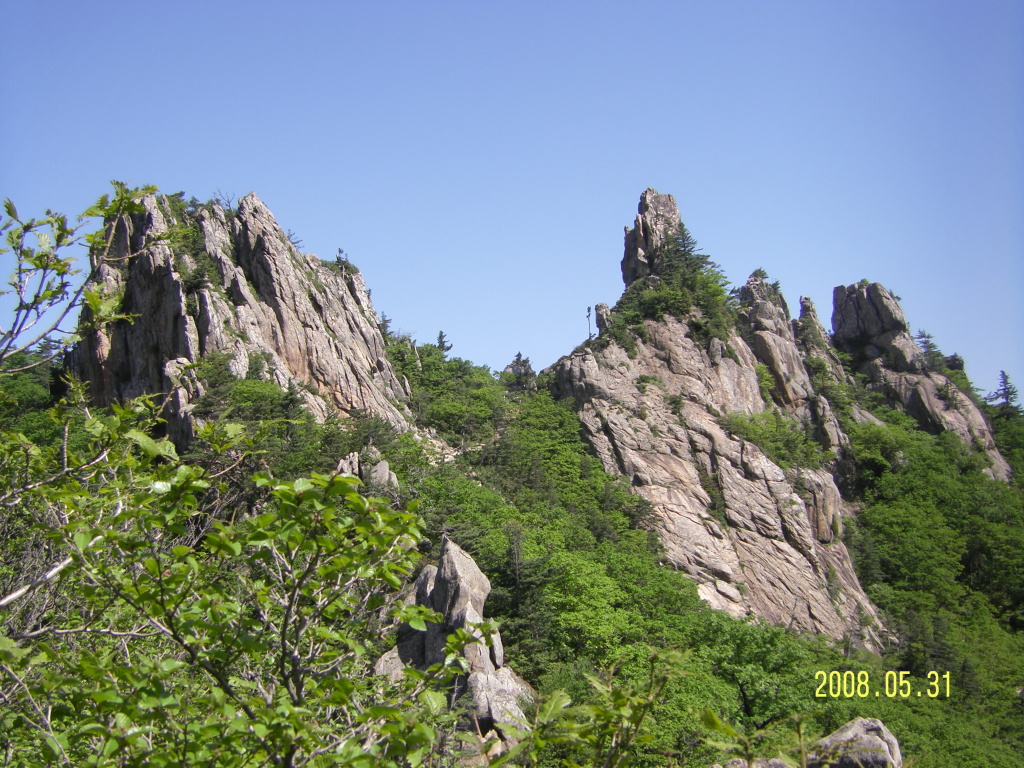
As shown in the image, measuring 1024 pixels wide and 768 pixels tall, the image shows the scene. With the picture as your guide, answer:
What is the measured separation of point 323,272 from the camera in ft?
138

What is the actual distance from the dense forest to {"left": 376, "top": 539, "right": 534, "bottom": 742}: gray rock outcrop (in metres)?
0.78

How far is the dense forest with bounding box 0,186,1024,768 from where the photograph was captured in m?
3.21

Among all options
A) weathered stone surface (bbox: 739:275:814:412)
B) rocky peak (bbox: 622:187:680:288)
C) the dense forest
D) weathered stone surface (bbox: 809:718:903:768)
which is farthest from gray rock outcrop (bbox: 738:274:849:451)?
weathered stone surface (bbox: 809:718:903:768)

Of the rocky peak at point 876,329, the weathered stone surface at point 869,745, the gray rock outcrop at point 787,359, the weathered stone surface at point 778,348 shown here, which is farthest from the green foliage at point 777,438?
the weathered stone surface at point 869,745

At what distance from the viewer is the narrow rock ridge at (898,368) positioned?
5100 cm

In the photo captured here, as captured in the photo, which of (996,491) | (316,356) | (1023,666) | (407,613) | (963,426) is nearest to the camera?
(407,613)

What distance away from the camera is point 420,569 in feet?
72.2

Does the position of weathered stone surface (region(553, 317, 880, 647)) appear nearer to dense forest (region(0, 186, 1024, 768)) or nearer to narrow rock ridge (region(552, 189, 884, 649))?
narrow rock ridge (region(552, 189, 884, 649))

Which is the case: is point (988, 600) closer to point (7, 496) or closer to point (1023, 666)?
point (1023, 666)

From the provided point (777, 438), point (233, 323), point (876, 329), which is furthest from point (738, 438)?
point (233, 323)

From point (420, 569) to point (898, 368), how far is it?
4742 centimetres

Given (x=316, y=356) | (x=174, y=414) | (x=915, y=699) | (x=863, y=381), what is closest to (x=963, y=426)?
(x=863, y=381)

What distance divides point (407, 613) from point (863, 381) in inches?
2291

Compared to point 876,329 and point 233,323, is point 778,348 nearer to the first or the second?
Answer: point 876,329
